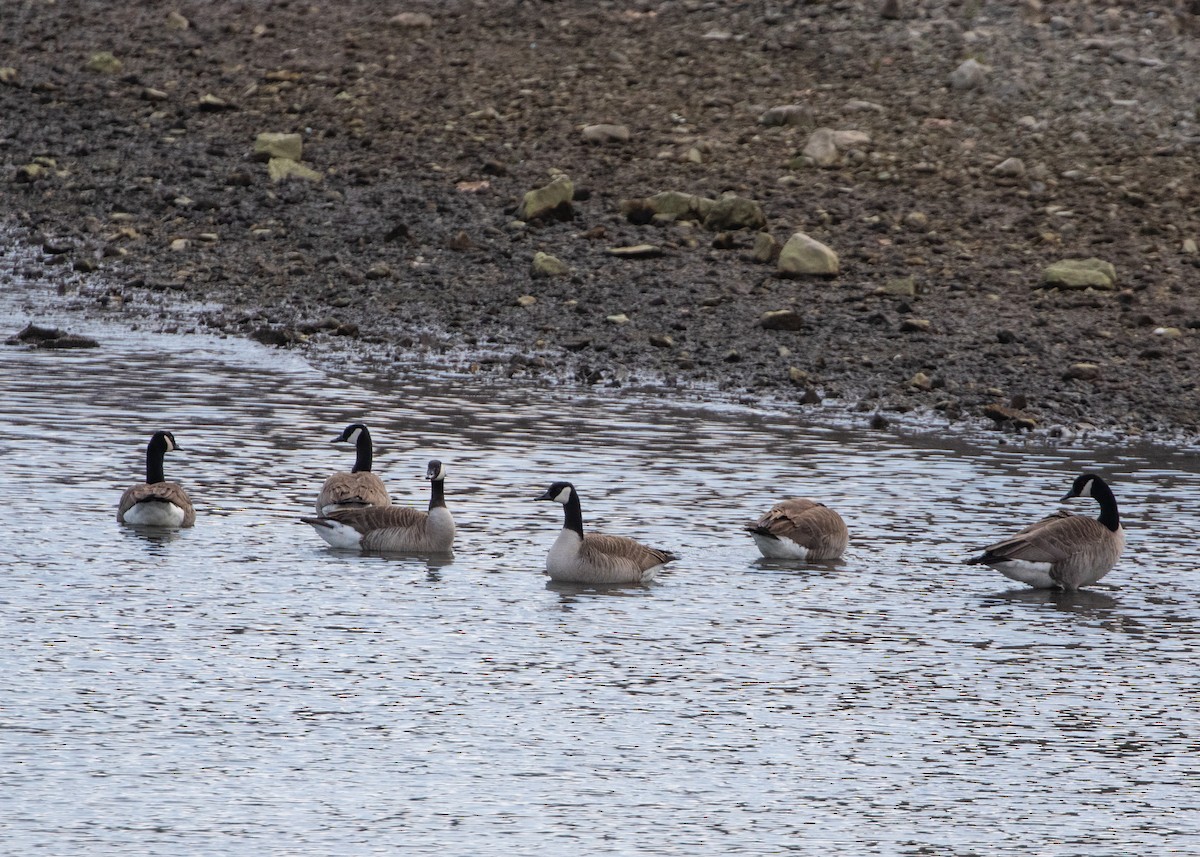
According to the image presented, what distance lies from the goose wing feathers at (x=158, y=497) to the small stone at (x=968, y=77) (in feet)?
81.9

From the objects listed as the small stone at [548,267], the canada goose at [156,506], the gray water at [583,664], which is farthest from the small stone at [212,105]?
the canada goose at [156,506]

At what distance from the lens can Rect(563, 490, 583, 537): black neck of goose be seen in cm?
1689

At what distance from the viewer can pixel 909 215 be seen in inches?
1288

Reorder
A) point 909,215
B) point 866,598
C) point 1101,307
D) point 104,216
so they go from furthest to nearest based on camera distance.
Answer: point 104,216
point 909,215
point 1101,307
point 866,598

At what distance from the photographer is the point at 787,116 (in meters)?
37.4

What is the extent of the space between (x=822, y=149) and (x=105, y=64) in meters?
16.5

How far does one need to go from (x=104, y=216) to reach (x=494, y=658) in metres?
23.1

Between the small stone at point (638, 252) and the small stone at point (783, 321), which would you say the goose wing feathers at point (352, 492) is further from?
the small stone at point (638, 252)

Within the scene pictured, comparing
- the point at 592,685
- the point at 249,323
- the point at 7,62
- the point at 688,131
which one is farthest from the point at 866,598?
the point at 7,62

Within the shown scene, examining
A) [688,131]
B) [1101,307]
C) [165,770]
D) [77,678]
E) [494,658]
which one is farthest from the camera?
[688,131]

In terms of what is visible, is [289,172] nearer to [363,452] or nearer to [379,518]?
[363,452]

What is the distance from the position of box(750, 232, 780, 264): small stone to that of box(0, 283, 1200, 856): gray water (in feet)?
27.6

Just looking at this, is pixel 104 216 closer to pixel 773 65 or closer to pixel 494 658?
pixel 773 65

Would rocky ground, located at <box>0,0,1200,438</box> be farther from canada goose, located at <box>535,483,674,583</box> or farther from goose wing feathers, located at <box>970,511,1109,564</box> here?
canada goose, located at <box>535,483,674,583</box>
